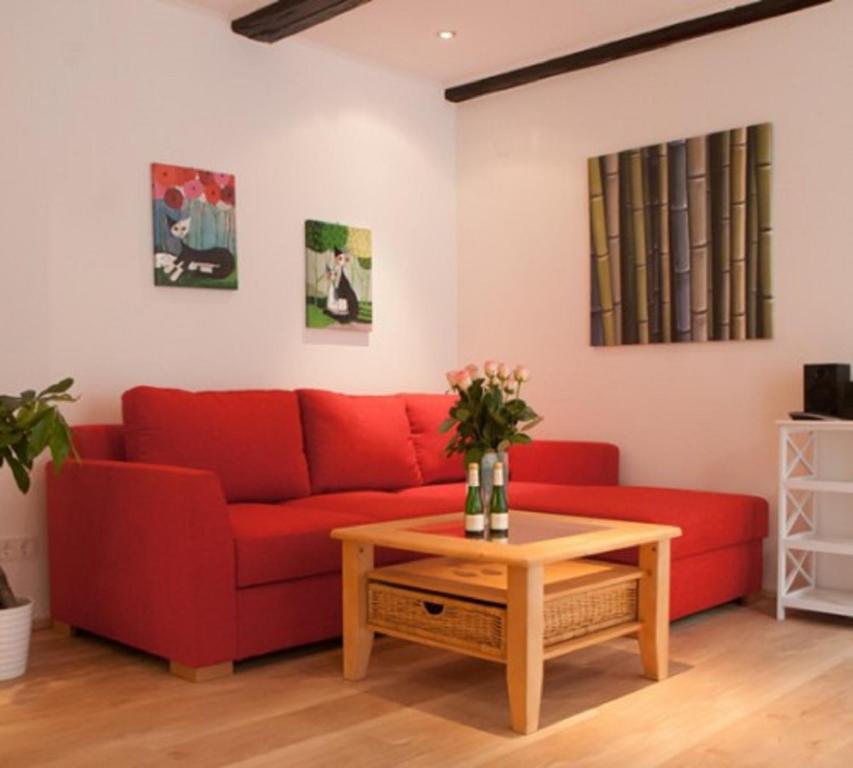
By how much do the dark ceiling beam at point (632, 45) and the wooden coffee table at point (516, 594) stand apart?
94.8 inches

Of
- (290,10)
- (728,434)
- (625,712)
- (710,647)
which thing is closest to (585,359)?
(728,434)

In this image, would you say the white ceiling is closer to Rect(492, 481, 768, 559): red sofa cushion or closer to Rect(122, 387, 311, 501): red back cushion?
Rect(122, 387, 311, 501): red back cushion

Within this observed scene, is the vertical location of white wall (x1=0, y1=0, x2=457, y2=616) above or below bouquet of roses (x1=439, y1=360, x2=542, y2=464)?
above

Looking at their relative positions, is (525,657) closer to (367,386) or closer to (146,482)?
(146,482)

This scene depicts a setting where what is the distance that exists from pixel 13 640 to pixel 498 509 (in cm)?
159

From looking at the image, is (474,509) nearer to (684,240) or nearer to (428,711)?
(428,711)

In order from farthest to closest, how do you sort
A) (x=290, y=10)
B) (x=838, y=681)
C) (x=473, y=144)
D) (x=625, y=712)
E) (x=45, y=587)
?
(x=473, y=144)
(x=290, y=10)
(x=45, y=587)
(x=838, y=681)
(x=625, y=712)

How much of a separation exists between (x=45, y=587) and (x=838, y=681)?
9.42 feet

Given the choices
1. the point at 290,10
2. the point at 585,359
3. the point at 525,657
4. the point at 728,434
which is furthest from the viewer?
the point at 585,359

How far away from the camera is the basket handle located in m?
2.97

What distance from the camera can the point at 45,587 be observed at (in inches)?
154

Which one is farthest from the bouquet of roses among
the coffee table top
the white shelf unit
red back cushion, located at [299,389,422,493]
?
the white shelf unit

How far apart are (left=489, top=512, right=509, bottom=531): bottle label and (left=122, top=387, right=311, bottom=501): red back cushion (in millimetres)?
1257

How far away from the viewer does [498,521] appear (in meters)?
3.09
